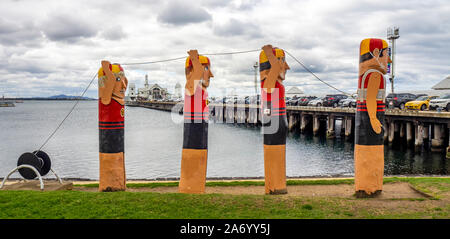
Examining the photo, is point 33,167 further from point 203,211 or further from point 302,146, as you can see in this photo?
point 302,146

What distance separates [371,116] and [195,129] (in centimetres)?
551

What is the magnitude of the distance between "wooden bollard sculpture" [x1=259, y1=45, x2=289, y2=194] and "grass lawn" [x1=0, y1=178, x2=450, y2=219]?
64.1 inches

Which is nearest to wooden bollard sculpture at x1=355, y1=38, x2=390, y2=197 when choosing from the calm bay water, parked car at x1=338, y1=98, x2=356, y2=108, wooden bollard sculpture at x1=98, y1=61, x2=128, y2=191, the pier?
wooden bollard sculpture at x1=98, y1=61, x2=128, y2=191

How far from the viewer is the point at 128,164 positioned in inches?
1119

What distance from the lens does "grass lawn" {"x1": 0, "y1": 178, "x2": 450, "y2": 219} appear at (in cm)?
821

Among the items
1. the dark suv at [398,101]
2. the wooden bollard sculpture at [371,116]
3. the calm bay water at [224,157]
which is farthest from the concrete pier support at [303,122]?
the wooden bollard sculpture at [371,116]

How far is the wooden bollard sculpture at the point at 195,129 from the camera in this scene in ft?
36.2

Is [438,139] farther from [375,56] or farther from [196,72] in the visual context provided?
[196,72]

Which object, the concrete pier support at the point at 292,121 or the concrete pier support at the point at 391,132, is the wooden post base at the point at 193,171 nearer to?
the concrete pier support at the point at 391,132

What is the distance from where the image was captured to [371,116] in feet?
36.7

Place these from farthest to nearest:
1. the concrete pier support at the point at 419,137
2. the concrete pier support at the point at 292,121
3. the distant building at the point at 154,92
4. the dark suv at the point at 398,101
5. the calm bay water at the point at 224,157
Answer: the distant building at the point at 154,92, the concrete pier support at the point at 292,121, the dark suv at the point at 398,101, the concrete pier support at the point at 419,137, the calm bay water at the point at 224,157
